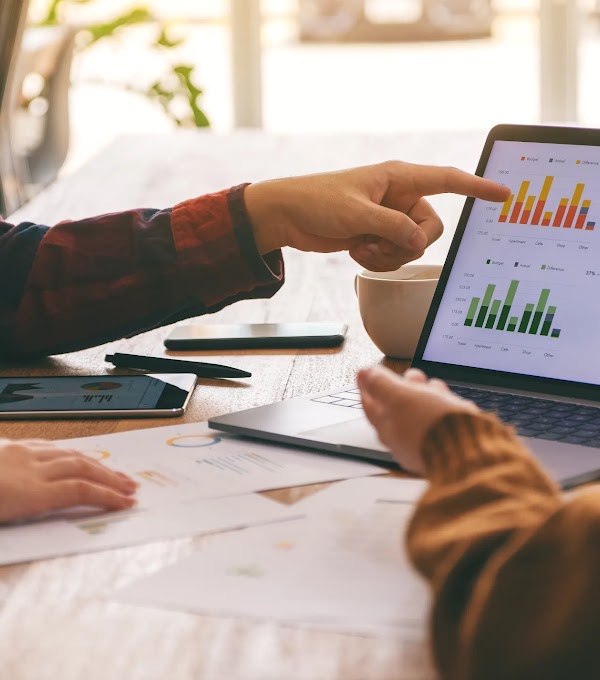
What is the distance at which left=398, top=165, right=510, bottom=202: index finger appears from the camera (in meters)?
1.03

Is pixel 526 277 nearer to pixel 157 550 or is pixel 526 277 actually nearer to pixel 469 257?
pixel 469 257

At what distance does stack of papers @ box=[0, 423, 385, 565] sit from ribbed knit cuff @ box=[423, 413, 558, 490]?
0.48 feet

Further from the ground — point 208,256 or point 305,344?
point 208,256

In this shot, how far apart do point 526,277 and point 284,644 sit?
0.54 meters

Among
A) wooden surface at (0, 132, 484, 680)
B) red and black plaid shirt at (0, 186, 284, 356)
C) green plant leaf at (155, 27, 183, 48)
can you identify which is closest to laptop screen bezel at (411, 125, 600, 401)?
wooden surface at (0, 132, 484, 680)

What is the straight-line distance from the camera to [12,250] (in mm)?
1229

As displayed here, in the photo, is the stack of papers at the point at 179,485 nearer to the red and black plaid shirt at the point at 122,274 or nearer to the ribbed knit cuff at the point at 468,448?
the ribbed knit cuff at the point at 468,448

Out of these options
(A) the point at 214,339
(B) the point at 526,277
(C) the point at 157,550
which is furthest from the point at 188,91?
(C) the point at 157,550

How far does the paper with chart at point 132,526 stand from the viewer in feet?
2.29

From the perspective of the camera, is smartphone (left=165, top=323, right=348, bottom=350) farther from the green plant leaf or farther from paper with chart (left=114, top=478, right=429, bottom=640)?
the green plant leaf

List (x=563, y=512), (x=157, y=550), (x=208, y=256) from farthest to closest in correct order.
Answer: (x=208, y=256)
(x=157, y=550)
(x=563, y=512)

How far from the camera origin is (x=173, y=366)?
1166 mm

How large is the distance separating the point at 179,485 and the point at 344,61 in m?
4.85

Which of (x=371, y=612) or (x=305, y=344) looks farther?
(x=305, y=344)
